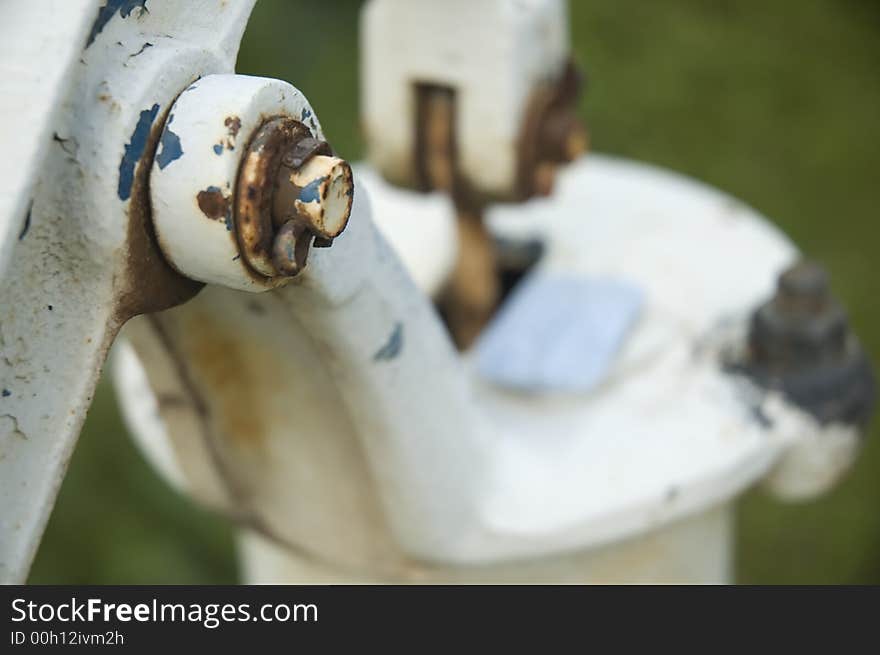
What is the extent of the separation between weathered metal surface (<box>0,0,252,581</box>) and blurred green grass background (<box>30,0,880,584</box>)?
4.41 ft

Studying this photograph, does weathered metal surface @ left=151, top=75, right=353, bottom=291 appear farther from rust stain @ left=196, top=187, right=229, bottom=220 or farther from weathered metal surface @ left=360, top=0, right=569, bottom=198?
weathered metal surface @ left=360, top=0, right=569, bottom=198

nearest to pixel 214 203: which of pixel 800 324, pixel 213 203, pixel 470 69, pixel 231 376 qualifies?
pixel 213 203

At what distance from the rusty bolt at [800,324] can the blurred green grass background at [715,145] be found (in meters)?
0.94

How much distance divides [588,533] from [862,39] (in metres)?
2.00

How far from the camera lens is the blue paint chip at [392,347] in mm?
789

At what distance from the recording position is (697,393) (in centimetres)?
106

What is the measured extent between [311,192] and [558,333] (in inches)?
21.2

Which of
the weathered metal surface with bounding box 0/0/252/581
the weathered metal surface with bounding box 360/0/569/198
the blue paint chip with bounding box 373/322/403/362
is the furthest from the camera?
the weathered metal surface with bounding box 360/0/569/198

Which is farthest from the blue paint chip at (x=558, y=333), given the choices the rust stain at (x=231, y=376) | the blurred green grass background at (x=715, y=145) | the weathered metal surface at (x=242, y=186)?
the blurred green grass background at (x=715, y=145)

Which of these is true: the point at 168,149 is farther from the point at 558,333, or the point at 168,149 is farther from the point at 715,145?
the point at 715,145

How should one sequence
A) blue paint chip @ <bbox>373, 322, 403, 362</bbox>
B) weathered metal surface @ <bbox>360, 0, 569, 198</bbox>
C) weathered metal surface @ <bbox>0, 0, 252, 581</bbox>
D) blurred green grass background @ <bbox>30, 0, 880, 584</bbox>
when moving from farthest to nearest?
1. blurred green grass background @ <bbox>30, 0, 880, 584</bbox>
2. weathered metal surface @ <bbox>360, 0, 569, 198</bbox>
3. blue paint chip @ <bbox>373, 322, 403, 362</bbox>
4. weathered metal surface @ <bbox>0, 0, 252, 581</bbox>

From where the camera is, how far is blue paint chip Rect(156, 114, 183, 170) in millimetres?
572

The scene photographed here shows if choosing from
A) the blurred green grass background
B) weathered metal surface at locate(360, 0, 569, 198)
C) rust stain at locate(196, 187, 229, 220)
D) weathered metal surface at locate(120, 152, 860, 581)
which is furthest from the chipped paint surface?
the blurred green grass background

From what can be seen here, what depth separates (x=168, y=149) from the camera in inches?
22.6
